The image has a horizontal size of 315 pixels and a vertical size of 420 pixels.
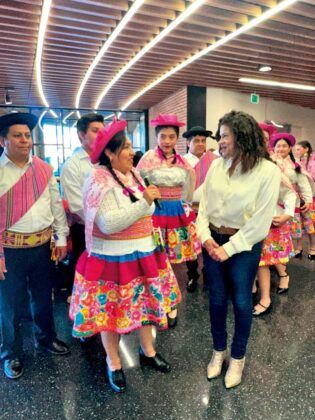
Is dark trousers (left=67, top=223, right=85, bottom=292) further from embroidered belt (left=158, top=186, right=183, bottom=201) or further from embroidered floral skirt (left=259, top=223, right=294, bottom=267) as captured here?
embroidered floral skirt (left=259, top=223, right=294, bottom=267)

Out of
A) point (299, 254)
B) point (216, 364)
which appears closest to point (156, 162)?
point (216, 364)

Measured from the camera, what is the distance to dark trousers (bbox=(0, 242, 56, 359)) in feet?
6.21

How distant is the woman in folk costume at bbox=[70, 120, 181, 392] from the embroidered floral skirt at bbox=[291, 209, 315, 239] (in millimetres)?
2457

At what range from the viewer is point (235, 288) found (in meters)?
1.72

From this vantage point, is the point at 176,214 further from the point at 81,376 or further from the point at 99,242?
the point at 81,376

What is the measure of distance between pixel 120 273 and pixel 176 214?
1.20 m

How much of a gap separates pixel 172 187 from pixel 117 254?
1.20m

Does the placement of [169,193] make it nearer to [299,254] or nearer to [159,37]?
[299,254]

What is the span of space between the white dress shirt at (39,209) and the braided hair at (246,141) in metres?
1.17

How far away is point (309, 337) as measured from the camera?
7.64 feet

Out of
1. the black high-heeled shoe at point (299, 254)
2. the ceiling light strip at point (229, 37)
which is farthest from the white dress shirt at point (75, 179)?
the ceiling light strip at point (229, 37)

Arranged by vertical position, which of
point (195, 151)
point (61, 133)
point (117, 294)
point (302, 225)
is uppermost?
point (61, 133)

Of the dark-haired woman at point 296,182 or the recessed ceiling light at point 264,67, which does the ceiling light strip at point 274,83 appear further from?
the dark-haired woman at point 296,182

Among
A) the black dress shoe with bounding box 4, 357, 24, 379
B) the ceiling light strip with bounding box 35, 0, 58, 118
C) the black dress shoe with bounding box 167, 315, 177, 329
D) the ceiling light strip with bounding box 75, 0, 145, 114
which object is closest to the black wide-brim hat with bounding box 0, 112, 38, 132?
the black dress shoe with bounding box 4, 357, 24, 379
